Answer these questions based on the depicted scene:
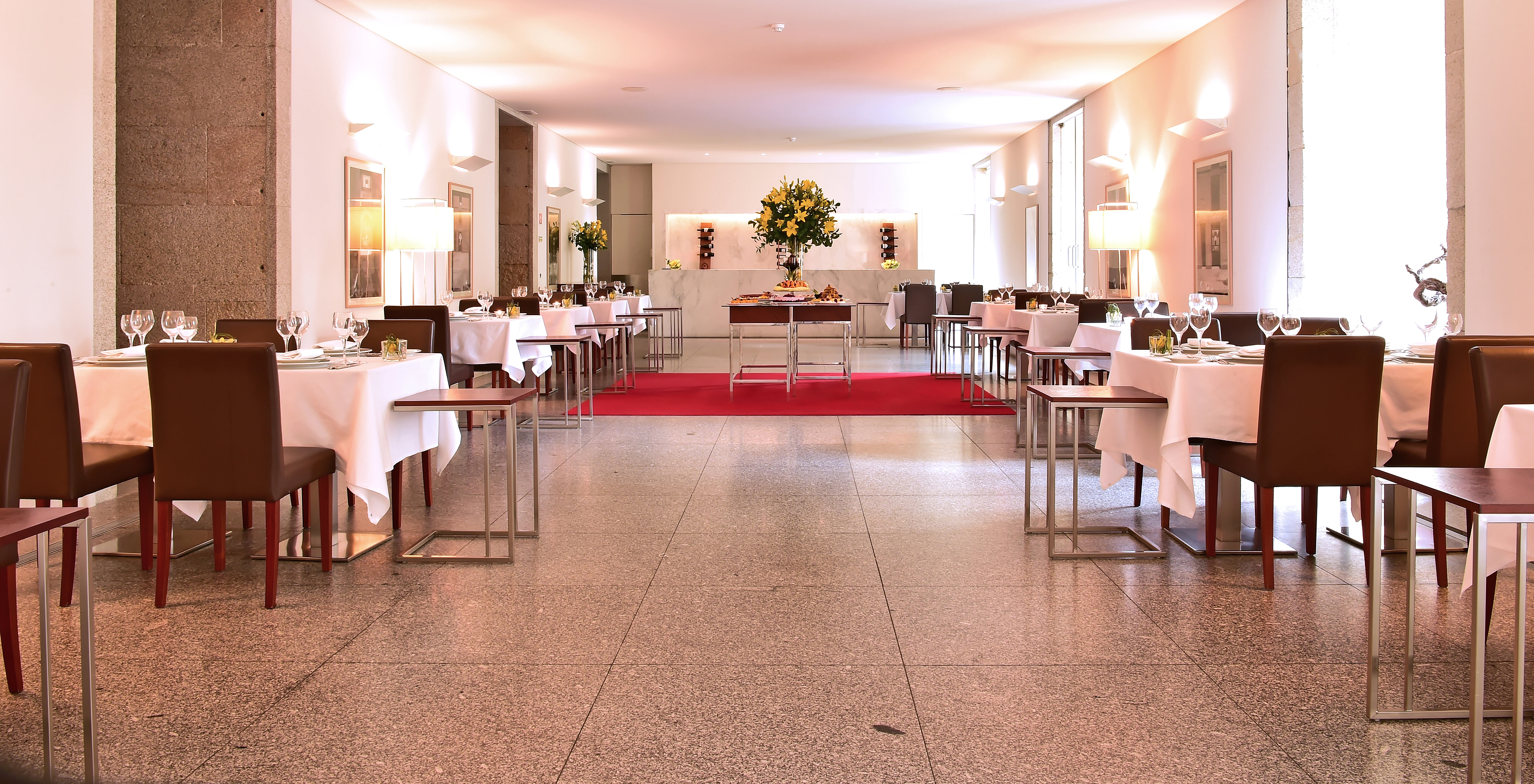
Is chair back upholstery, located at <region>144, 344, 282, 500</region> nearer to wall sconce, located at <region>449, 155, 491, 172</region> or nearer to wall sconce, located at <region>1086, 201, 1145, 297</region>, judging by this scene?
wall sconce, located at <region>449, 155, 491, 172</region>

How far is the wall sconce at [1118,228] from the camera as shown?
36.7 ft

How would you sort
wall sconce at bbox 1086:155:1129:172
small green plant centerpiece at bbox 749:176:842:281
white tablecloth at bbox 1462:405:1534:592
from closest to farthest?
white tablecloth at bbox 1462:405:1534:592, small green plant centerpiece at bbox 749:176:842:281, wall sconce at bbox 1086:155:1129:172

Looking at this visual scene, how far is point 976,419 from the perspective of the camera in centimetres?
811

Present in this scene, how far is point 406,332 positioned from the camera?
17.5ft

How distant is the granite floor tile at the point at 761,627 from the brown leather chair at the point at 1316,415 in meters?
1.36

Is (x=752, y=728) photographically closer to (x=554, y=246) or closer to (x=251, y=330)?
(x=251, y=330)

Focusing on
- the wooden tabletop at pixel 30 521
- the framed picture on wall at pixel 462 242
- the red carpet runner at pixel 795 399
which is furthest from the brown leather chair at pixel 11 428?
the framed picture on wall at pixel 462 242

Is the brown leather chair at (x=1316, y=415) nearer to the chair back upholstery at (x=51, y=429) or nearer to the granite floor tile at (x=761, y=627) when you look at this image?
the granite floor tile at (x=761, y=627)

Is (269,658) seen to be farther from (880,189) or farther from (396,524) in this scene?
(880,189)

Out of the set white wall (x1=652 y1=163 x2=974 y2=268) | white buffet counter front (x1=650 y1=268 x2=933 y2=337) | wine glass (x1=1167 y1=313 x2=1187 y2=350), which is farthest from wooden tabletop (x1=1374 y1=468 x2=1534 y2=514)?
white wall (x1=652 y1=163 x2=974 y2=268)

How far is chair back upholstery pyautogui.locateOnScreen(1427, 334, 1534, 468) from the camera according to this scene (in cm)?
347

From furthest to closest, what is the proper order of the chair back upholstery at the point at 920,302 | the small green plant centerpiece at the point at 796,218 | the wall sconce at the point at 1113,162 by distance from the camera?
the chair back upholstery at the point at 920,302, the wall sconce at the point at 1113,162, the small green plant centerpiece at the point at 796,218

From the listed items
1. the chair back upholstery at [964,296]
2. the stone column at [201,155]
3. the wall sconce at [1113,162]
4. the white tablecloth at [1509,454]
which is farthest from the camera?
the chair back upholstery at [964,296]

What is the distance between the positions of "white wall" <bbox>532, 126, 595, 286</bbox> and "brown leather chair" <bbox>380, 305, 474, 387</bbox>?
6.87m
